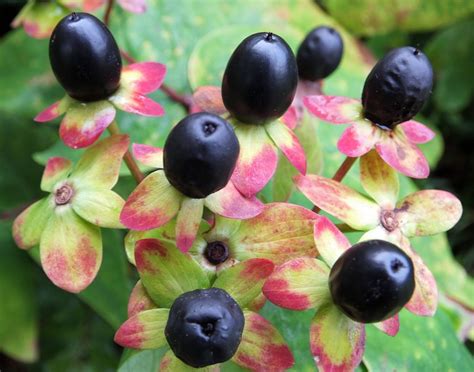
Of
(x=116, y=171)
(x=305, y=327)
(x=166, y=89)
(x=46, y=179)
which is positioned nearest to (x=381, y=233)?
(x=305, y=327)

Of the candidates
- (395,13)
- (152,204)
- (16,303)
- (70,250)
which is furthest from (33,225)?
(395,13)

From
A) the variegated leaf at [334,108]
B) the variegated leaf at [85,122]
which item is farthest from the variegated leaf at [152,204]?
the variegated leaf at [334,108]

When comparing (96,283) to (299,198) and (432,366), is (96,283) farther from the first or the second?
(432,366)

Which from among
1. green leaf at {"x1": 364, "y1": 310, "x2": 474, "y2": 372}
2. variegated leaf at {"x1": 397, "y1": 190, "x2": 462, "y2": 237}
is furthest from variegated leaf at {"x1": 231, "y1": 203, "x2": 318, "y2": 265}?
green leaf at {"x1": 364, "y1": 310, "x2": 474, "y2": 372}

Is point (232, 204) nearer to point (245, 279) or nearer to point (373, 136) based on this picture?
point (245, 279)

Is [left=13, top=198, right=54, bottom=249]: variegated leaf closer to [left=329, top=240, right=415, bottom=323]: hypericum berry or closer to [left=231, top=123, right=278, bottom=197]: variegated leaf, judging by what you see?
[left=231, top=123, right=278, bottom=197]: variegated leaf
